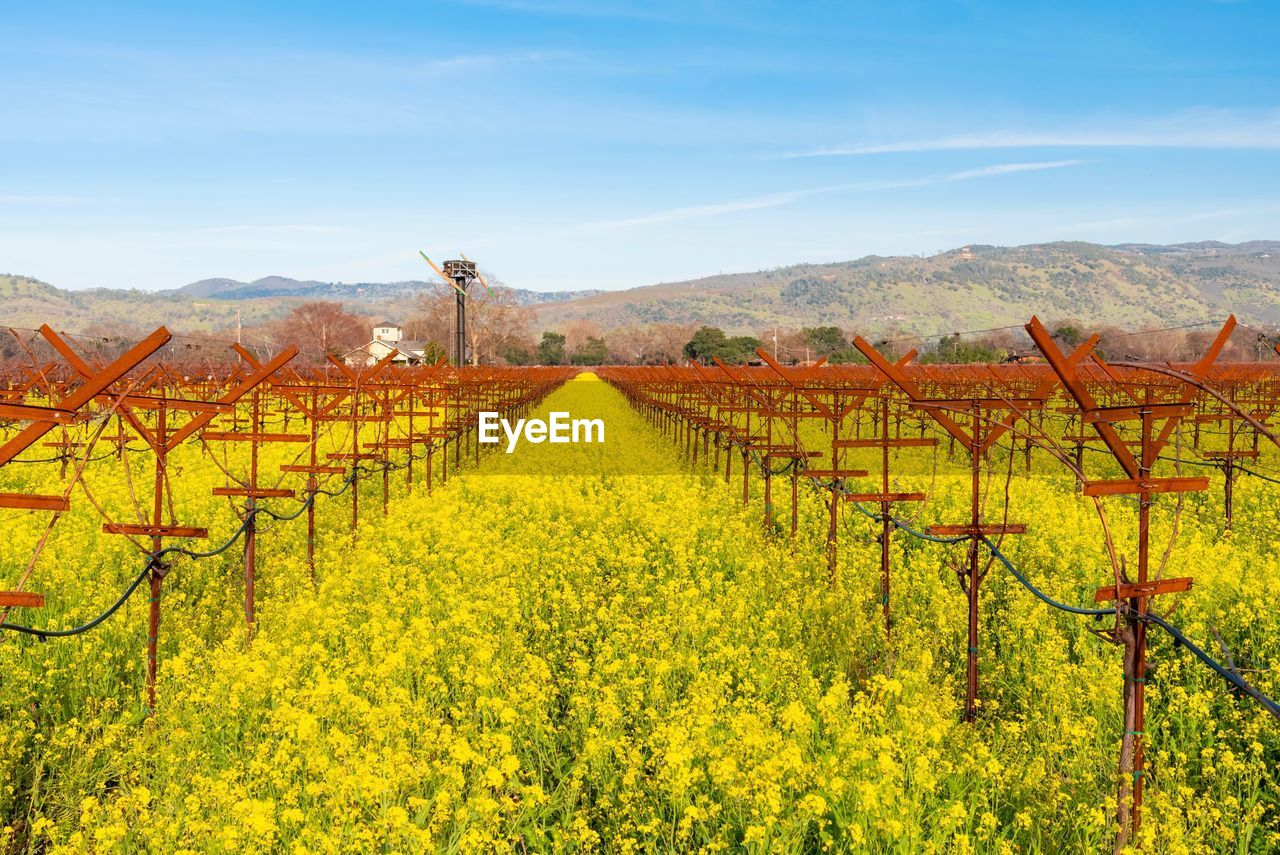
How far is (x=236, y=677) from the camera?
603 cm

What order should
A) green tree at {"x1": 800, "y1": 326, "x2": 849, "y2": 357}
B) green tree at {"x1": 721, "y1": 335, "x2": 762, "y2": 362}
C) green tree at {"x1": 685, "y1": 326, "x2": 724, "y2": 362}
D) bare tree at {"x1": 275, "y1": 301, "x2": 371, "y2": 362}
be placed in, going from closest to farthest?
green tree at {"x1": 800, "y1": 326, "x2": 849, "y2": 357}
green tree at {"x1": 721, "y1": 335, "x2": 762, "y2": 362}
green tree at {"x1": 685, "y1": 326, "x2": 724, "y2": 362}
bare tree at {"x1": 275, "y1": 301, "x2": 371, "y2": 362}

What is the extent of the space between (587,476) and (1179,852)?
13.6 metres

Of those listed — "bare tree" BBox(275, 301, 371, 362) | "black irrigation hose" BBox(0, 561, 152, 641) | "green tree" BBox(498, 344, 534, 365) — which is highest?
"bare tree" BBox(275, 301, 371, 362)

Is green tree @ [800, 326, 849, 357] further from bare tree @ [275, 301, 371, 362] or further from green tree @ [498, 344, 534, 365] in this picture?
bare tree @ [275, 301, 371, 362]

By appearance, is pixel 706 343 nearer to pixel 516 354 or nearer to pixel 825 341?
pixel 825 341

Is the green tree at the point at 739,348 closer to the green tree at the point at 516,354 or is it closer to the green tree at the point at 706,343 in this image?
the green tree at the point at 706,343

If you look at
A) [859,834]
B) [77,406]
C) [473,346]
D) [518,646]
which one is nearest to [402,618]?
[518,646]

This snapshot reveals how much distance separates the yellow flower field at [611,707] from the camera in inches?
178

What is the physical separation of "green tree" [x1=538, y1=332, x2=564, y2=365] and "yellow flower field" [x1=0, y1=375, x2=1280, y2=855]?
11181 cm

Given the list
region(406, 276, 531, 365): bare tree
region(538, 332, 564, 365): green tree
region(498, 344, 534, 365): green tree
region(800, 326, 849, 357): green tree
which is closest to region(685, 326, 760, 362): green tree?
region(800, 326, 849, 357): green tree

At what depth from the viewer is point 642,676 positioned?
638 centimetres

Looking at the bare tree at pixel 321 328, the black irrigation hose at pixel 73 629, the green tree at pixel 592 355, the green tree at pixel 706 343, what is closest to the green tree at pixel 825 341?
A: the green tree at pixel 706 343

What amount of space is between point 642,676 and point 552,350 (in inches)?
4847

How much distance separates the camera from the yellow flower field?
4.52m
